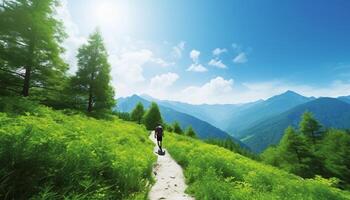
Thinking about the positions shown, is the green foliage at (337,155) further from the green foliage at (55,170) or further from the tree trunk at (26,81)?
the tree trunk at (26,81)

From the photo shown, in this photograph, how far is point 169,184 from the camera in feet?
30.6

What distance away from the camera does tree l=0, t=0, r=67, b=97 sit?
1762 centimetres

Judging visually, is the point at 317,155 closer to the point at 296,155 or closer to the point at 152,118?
the point at 296,155

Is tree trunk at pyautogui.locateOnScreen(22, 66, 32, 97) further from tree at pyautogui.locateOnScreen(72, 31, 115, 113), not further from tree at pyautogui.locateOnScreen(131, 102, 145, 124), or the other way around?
tree at pyautogui.locateOnScreen(131, 102, 145, 124)

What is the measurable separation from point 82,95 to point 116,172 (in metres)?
23.9

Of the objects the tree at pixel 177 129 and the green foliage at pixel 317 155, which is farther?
the tree at pixel 177 129

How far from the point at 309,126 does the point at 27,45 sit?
52148mm

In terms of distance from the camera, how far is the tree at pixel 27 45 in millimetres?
17625

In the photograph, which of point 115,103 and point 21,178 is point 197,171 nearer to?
point 21,178

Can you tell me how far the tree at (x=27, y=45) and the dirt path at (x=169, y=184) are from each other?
49.3 feet

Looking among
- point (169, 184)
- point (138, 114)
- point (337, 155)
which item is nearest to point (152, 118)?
point (138, 114)

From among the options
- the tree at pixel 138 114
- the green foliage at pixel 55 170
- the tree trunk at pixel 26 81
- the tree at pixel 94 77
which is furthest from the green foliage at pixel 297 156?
the tree trunk at pixel 26 81


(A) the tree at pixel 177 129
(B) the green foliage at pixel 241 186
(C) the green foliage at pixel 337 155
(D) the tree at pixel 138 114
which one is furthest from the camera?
(D) the tree at pixel 138 114

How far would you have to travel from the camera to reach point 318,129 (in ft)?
152
